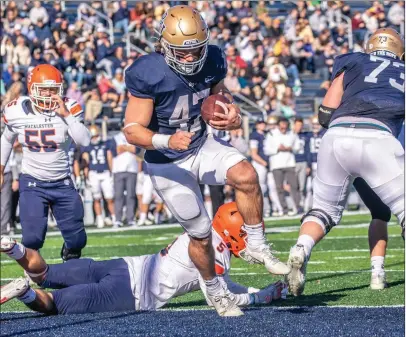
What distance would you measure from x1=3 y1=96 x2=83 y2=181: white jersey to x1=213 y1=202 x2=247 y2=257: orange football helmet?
7.53 feet

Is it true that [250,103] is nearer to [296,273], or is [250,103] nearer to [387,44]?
[387,44]

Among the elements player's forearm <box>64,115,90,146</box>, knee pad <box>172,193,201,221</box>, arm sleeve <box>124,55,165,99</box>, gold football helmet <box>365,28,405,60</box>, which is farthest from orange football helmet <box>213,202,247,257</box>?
player's forearm <box>64,115,90,146</box>

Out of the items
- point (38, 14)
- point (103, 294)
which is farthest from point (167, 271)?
point (38, 14)

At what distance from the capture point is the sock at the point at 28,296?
5602 mm

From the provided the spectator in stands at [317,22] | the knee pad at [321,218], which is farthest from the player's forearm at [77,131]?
the spectator in stands at [317,22]

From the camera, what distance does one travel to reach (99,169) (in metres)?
16.1

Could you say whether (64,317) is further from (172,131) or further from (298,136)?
(298,136)

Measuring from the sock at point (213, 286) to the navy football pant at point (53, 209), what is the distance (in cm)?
222

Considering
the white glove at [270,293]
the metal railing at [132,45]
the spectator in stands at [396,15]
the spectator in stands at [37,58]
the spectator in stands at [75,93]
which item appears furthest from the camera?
the spectator in stands at [396,15]

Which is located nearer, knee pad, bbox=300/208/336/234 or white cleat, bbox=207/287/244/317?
white cleat, bbox=207/287/244/317

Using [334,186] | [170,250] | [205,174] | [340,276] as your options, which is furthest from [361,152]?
[340,276]

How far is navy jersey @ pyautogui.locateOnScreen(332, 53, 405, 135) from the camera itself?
5801mm

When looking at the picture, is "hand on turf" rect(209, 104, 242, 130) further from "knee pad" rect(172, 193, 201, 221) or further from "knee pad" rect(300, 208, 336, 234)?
"knee pad" rect(300, 208, 336, 234)

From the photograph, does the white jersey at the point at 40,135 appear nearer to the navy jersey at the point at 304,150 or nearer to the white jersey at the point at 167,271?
the white jersey at the point at 167,271
